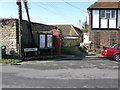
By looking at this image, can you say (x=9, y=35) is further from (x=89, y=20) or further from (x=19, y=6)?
(x=89, y=20)

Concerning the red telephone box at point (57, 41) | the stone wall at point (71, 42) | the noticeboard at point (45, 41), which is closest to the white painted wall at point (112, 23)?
the red telephone box at point (57, 41)

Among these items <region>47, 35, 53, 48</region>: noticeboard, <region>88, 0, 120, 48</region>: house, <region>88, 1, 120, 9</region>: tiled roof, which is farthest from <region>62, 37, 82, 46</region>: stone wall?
<region>47, 35, 53, 48</region>: noticeboard

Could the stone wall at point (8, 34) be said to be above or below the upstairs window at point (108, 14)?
below

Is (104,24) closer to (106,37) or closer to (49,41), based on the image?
(106,37)

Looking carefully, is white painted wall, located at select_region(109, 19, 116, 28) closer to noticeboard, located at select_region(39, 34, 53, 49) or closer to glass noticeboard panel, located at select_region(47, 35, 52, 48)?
noticeboard, located at select_region(39, 34, 53, 49)

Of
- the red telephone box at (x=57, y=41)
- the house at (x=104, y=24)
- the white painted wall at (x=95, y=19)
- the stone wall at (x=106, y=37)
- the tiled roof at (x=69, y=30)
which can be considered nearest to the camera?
the red telephone box at (x=57, y=41)

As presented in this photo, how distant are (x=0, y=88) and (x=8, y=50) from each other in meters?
8.53

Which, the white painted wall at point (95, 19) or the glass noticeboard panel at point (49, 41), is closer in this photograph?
the glass noticeboard panel at point (49, 41)

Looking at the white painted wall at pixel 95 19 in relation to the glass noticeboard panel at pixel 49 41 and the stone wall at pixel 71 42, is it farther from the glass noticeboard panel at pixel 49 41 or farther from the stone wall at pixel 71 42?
the stone wall at pixel 71 42

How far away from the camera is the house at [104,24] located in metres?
20.7

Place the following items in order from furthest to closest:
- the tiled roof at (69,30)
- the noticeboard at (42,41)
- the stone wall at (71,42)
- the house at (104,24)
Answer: the tiled roof at (69,30), the stone wall at (71,42), the house at (104,24), the noticeboard at (42,41)

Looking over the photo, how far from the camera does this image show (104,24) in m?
20.9

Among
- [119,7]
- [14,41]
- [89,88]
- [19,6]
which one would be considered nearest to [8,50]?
[14,41]

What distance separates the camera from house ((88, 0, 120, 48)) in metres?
20.7
